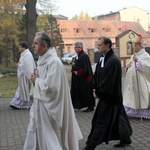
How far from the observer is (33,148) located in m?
4.34

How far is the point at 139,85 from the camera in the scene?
789cm

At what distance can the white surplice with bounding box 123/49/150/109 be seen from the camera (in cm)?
775

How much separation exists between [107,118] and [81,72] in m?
3.78

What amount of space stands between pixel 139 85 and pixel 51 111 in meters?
4.15

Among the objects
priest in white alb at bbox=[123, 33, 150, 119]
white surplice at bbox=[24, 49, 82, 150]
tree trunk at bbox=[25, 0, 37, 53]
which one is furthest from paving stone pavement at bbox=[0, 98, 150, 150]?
tree trunk at bbox=[25, 0, 37, 53]

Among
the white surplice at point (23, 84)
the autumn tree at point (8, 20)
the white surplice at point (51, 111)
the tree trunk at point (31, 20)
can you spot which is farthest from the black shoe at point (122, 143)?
the autumn tree at point (8, 20)

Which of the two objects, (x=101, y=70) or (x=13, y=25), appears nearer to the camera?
(x=101, y=70)

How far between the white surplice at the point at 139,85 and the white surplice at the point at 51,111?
3.65 metres

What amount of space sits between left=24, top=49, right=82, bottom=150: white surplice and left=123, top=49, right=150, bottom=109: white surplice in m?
3.65

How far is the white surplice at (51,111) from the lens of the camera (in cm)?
415

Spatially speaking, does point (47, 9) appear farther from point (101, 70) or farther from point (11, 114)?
point (101, 70)

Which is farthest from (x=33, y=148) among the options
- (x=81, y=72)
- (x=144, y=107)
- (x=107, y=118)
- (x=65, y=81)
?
(x=81, y=72)

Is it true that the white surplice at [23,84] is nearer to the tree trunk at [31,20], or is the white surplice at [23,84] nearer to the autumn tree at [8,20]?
the tree trunk at [31,20]

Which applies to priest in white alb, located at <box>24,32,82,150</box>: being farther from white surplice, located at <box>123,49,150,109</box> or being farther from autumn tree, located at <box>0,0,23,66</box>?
autumn tree, located at <box>0,0,23,66</box>
